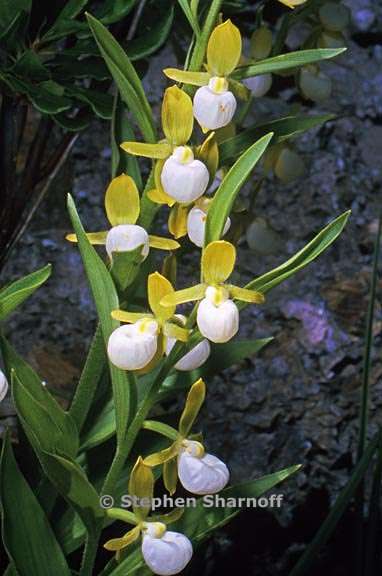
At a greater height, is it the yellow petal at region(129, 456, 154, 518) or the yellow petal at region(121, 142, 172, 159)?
the yellow petal at region(121, 142, 172, 159)

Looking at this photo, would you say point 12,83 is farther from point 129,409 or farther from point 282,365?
point 282,365

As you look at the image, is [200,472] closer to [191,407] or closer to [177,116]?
[191,407]

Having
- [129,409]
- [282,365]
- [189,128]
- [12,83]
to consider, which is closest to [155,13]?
[12,83]

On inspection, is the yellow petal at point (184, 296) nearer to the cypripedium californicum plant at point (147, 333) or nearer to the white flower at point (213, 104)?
the cypripedium californicum plant at point (147, 333)

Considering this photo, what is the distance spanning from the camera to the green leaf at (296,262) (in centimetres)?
66

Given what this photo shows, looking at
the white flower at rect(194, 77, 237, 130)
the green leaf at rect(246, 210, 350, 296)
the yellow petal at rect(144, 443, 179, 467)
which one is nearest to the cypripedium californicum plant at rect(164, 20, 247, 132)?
the white flower at rect(194, 77, 237, 130)

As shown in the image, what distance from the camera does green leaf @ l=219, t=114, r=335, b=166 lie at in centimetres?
75

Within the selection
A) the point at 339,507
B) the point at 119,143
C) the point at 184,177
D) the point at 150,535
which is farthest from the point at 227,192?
the point at 339,507

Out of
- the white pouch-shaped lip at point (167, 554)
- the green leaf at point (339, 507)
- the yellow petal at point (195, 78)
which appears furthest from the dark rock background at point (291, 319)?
the yellow petal at point (195, 78)

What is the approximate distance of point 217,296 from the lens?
0.64 meters

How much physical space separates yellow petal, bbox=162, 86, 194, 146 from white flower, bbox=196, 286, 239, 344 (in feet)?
0.42

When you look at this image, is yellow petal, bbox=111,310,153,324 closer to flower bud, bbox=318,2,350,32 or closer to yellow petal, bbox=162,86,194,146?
yellow petal, bbox=162,86,194,146

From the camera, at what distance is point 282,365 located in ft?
4.33

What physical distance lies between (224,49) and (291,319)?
724mm
